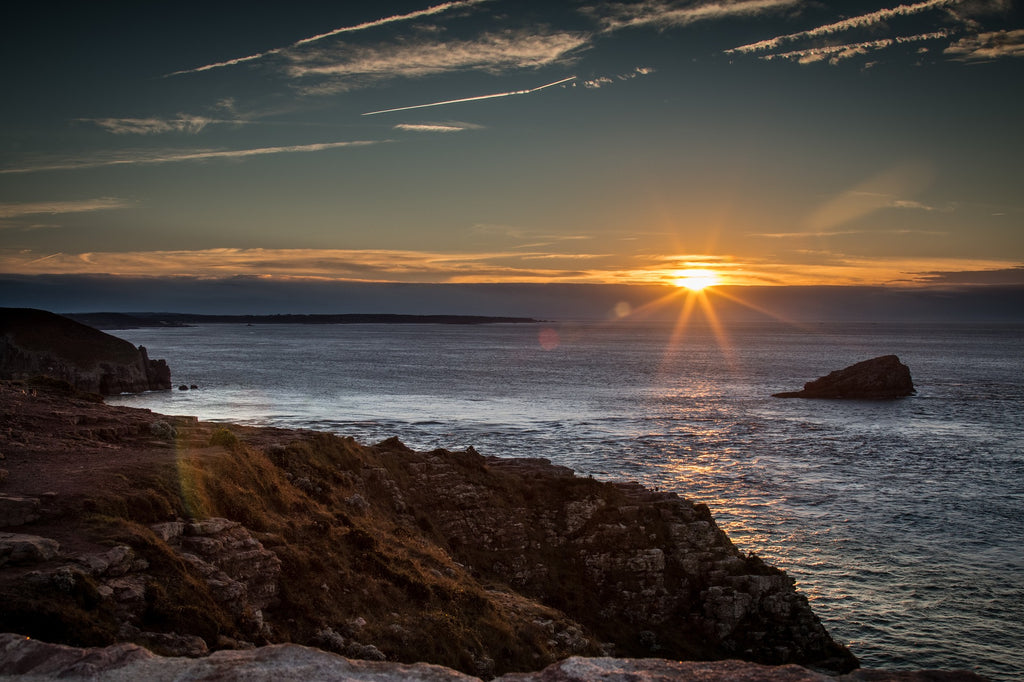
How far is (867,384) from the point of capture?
98.6 m

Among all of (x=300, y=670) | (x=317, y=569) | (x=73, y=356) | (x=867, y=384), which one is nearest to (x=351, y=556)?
(x=317, y=569)

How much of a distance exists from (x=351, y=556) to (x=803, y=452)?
48543 millimetres

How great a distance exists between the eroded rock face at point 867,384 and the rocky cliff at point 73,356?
93125 mm

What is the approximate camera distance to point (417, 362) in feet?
493

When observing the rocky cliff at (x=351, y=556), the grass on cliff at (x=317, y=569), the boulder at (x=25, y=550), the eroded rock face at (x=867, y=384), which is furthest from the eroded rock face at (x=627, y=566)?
the eroded rock face at (x=867, y=384)

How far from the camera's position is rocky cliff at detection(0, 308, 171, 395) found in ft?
280

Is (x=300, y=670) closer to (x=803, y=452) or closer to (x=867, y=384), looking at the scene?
(x=803, y=452)

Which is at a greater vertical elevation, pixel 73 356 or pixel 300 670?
pixel 300 670

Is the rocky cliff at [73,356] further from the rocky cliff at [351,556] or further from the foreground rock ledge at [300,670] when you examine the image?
the foreground rock ledge at [300,670]

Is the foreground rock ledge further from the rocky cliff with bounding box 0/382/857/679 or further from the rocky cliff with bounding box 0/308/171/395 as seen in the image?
the rocky cliff with bounding box 0/308/171/395

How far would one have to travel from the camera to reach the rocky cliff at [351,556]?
41.9 ft

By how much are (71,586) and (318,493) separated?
1178 cm

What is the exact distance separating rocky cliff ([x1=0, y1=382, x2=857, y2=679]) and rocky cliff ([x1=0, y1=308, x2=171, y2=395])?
205ft

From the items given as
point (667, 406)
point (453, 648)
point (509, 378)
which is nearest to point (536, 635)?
point (453, 648)
